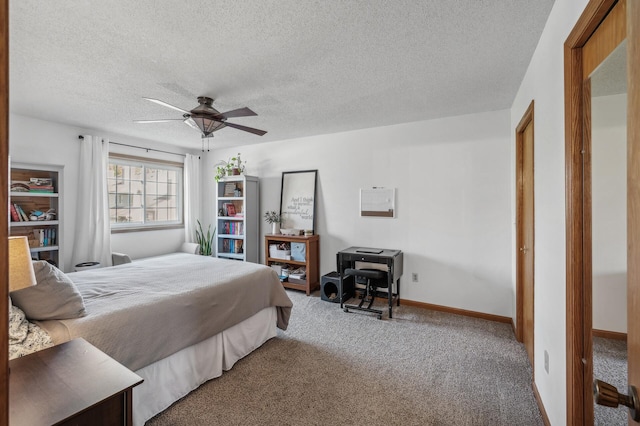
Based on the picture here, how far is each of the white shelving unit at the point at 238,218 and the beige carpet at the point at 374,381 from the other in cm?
218

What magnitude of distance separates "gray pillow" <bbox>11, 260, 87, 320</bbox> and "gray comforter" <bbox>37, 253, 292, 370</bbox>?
0.05 m

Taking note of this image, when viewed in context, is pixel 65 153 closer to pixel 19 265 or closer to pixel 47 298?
pixel 47 298

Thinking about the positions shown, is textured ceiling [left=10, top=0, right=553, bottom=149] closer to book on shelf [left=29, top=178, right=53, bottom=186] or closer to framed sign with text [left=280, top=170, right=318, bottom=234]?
book on shelf [left=29, top=178, right=53, bottom=186]

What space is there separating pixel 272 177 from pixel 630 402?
15.8 feet

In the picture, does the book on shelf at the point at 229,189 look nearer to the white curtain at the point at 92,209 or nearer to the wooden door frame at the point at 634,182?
the white curtain at the point at 92,209

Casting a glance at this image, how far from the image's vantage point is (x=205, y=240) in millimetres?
5660

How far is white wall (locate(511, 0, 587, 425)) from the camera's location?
148 cm

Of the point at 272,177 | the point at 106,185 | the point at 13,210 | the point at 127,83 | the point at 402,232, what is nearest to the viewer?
the point at 127,83

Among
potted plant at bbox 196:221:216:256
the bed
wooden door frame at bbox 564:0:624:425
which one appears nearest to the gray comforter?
the bed

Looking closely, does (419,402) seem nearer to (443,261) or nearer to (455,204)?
(443,261)

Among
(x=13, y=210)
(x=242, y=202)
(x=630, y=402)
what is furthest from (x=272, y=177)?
(x=630, y=402)

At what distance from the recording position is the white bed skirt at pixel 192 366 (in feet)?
6.08

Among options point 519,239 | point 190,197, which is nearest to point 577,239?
point 519,239

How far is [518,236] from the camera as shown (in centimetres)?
289
